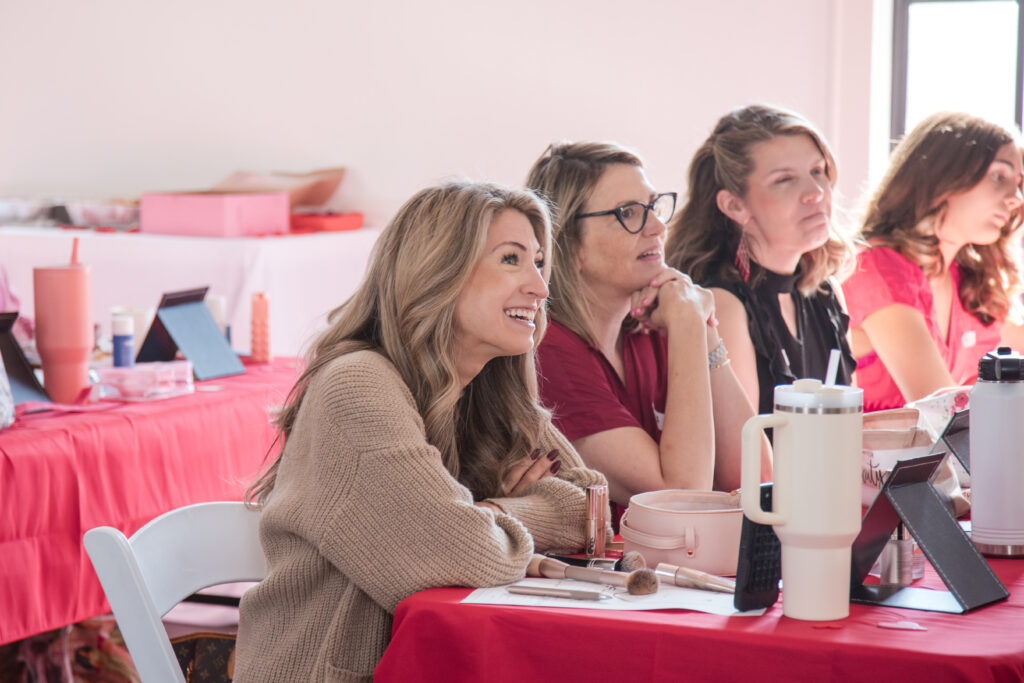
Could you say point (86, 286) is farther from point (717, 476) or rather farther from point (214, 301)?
point (717, 476)

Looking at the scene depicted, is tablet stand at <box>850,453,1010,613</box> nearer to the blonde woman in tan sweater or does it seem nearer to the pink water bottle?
the blonde woman in tan sweater

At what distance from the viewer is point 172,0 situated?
214 inches

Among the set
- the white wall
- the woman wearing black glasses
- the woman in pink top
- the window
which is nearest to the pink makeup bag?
the woman wearing black glasses

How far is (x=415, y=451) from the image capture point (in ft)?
4.38

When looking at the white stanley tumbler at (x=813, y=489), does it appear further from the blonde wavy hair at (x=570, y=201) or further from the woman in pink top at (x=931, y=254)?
the woman in pink top at (x=931, y=254)

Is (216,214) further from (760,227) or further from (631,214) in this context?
(631,214)

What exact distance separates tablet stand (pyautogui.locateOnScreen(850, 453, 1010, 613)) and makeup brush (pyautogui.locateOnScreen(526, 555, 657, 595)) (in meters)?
0.21

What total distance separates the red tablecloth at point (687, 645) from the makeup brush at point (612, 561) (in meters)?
0.15

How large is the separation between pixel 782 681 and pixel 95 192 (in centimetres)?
526

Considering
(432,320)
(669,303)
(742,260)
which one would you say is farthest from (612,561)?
(742,260)

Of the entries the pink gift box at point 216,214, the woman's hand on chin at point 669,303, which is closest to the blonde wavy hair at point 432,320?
the woman's hand on chin at point 669,303

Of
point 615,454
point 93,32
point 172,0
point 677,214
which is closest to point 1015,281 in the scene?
point 677,214

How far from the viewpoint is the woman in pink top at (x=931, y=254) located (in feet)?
9.18

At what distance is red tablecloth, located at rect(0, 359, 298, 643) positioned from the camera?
84.4 inches
